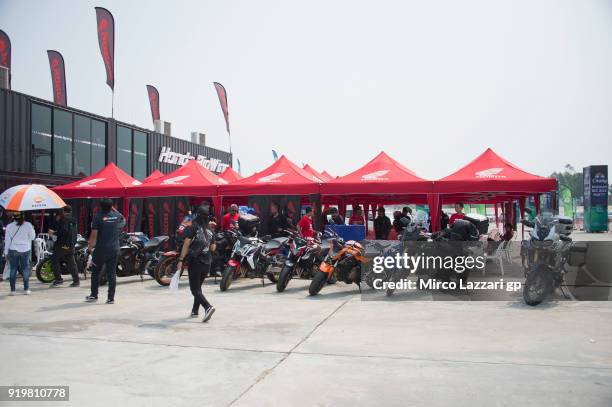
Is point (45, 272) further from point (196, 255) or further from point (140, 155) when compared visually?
point (140, 155)

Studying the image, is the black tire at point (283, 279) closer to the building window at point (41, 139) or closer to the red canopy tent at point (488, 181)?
the red canopy tent at point (488, 181)

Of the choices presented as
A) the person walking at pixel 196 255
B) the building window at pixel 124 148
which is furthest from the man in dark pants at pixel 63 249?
the building window at pixel 124 148

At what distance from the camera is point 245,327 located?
6598 mm

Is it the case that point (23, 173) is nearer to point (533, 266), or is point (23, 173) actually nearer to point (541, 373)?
point (533, 266)

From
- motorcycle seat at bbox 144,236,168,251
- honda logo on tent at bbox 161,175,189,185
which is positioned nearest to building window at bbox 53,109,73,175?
honda logo on tent at bbox 161,175,189,185

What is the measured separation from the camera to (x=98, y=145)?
23.2 meters

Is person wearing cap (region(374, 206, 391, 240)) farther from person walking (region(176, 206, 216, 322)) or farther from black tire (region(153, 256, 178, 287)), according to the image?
person walking (region(176, 206, 216, 322))

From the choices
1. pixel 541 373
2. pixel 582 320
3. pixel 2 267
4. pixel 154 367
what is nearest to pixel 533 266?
pixel 582 320

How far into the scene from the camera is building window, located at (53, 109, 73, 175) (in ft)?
66.8

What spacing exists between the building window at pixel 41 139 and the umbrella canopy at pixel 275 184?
28.4ft


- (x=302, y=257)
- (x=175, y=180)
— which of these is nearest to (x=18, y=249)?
(x=302, y=257)

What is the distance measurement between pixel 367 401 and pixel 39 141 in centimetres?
1894

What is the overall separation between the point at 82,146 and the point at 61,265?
11.5 metres

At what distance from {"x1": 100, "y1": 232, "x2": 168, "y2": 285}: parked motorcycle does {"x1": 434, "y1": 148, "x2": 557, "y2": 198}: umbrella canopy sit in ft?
22.9
